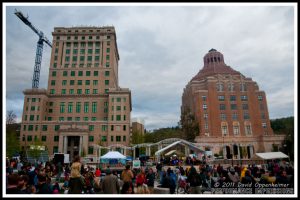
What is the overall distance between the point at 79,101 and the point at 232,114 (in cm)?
4209

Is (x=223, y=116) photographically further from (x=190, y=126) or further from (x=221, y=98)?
(x=190, y=126)

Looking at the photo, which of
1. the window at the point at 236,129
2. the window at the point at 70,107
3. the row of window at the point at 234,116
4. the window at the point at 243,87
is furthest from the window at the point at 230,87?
the window at the point at 70,107

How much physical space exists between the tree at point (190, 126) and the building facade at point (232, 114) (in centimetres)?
116

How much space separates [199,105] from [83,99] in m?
32.0

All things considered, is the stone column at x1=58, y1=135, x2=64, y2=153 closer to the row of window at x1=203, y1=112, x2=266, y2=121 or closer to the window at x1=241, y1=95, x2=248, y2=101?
the row of window at x1=203, y1=112, x2=266, y2=121

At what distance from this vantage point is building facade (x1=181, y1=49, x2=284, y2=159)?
187 feet

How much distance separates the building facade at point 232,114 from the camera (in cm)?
5687

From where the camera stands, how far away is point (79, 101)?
Result: 6150 centimetres

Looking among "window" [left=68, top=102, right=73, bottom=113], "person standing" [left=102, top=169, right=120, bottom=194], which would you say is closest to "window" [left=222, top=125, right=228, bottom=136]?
"window" [left=68, top=102, right=73, bottom=113]

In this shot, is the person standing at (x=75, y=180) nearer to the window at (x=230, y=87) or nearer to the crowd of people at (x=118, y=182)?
the crowd of people at (x=118, y=182)

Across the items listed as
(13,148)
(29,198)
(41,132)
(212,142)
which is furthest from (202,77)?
(29,198)

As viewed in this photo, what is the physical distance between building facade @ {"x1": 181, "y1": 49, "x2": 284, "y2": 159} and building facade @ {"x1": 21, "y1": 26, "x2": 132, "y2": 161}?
20.4 m

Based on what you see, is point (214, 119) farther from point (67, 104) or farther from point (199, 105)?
point (67, 104)

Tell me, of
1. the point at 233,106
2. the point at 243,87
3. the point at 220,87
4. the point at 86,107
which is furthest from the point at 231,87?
the point at 86,107
